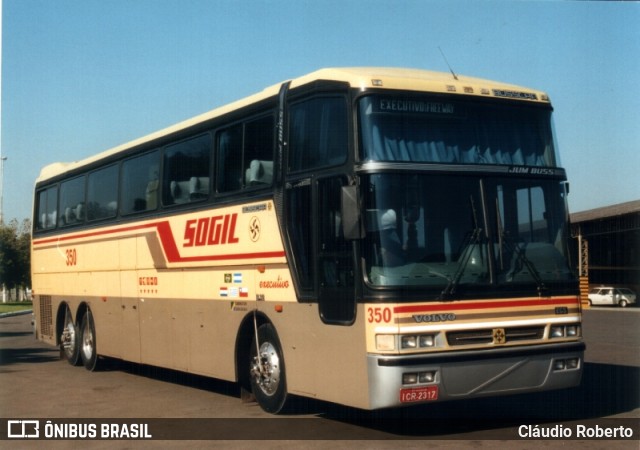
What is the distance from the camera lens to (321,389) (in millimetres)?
9977

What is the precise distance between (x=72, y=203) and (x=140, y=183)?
381 cm

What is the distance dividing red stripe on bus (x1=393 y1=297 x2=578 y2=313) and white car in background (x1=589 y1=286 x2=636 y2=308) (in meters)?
50.2

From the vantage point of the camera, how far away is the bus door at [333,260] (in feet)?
31.1

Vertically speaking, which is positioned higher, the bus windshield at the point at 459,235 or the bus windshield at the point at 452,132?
the bus windshield at the point at 452,132

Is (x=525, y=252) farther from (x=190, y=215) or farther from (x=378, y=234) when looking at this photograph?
(x=190, y=215)

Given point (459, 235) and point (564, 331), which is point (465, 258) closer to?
point (459, 235)

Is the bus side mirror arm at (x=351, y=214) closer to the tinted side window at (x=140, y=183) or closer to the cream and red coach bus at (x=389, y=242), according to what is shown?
the cream and red coach bus at (x=389, y=242)

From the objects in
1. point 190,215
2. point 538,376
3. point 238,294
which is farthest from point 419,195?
point 190,215

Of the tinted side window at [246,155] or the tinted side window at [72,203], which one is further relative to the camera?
the tinted side window at [72,203]

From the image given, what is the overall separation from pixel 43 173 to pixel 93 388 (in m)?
7.41

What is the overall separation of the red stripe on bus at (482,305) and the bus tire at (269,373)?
241 cm

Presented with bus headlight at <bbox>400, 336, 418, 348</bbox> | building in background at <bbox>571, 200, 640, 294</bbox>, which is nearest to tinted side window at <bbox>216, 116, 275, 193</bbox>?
bus headlight at <bbox>400, 336, 418, 348</bbox>

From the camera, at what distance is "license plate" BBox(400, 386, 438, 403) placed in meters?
Answer: 8.96

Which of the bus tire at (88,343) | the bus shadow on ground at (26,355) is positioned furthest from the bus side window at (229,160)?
the bus shadow on ground at (26,355)
